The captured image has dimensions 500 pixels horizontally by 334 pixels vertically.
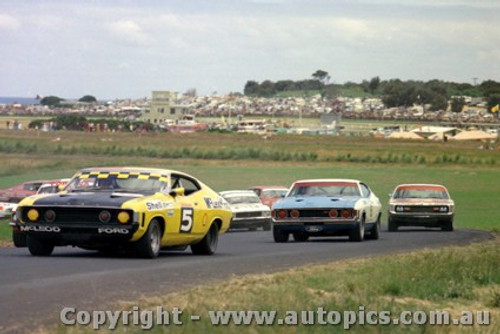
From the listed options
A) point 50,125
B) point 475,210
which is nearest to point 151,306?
point 475,210

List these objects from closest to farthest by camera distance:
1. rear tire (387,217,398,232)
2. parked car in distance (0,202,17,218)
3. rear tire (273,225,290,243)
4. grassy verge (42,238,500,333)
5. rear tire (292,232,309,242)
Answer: grassy verge (42,238,500,333)
rear tire (273,225,290,243)
rear tire (292,232,309,242)
rear tire (387,217,398,232)
parked car in distance (0,202,17,218)

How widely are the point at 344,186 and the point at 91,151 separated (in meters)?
65.2

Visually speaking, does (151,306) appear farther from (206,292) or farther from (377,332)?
(377,332)

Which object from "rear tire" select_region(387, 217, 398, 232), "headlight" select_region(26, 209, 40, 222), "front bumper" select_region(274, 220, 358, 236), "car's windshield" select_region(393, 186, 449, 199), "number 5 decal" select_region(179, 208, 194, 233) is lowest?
"rear tire" select_region(387, 217, 398, 232)

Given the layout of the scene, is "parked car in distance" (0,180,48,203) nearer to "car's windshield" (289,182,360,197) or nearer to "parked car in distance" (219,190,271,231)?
"parked car in distance" (219,190,271,231)

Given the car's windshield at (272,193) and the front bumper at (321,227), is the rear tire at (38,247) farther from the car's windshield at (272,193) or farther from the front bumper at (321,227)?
the car's windshield at (272,193)

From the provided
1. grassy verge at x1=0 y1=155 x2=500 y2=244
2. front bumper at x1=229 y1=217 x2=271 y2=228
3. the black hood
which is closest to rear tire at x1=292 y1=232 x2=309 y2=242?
the black hood

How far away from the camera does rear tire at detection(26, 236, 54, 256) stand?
18500 millimetres

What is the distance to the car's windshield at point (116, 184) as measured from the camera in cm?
1892

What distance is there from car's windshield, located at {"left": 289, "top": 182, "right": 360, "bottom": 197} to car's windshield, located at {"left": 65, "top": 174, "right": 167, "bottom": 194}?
8.14 meters

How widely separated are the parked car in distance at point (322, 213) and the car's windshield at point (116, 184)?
23.0 feet

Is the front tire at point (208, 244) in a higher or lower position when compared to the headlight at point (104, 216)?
lower

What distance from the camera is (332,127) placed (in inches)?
6841

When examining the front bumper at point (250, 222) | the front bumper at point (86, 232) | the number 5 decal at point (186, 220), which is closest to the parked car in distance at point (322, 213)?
the number 5 decal at point (186, 220)
